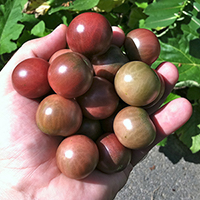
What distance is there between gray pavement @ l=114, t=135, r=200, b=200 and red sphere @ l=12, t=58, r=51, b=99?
1.52 m

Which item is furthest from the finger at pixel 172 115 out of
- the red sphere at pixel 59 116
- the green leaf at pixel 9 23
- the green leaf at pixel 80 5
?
the green leaf at pixel 9 23

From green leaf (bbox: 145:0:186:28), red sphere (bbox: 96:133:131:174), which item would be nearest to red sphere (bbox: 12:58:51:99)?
red sphere (bbox: 96:133:131:174)

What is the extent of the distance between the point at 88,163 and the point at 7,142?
61 cm

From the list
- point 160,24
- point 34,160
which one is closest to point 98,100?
point 34,160

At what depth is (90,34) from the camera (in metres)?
1.69

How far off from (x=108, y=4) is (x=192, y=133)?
178 cm

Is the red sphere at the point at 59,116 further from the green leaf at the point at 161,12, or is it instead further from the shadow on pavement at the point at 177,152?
the shadow on pavement at the point at 177,152

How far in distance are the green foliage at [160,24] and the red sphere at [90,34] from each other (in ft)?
2.64

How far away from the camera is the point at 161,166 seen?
281 cm

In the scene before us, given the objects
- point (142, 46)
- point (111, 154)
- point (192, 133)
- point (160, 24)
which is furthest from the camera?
point (192, 133)

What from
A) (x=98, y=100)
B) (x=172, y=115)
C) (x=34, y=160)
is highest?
(x=98, y=100)

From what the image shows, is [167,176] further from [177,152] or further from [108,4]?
[108,4]

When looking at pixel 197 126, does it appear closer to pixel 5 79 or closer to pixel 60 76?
pixel 60 76

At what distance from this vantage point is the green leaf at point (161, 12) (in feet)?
8.20
